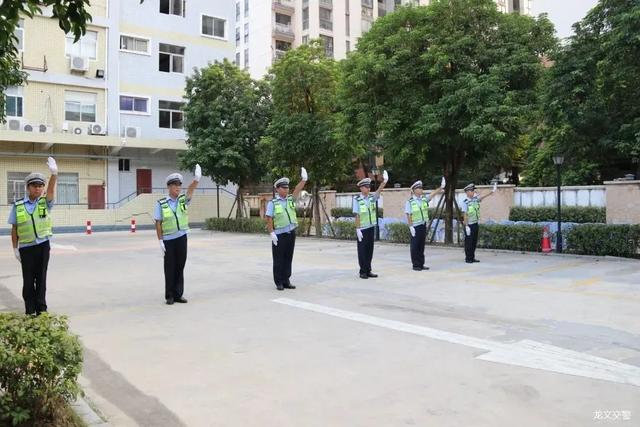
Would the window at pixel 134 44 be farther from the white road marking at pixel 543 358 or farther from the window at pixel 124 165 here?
the white road marking at pixel 543 358

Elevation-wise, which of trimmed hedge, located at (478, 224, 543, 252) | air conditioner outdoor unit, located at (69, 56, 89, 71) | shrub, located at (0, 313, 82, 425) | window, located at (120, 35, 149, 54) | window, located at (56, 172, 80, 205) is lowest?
shrub, located at (0, 313, 82, 425)

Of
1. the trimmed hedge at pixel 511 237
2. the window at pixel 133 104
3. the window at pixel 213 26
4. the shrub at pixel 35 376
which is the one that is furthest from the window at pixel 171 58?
the shrub at pixel 35 376

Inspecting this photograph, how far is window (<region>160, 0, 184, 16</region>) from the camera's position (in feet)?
111

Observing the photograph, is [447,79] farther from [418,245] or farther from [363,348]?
[363,348]

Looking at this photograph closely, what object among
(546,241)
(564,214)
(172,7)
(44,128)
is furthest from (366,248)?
(172,7)

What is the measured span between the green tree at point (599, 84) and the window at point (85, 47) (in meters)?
24.8

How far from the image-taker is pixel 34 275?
24.2 feet

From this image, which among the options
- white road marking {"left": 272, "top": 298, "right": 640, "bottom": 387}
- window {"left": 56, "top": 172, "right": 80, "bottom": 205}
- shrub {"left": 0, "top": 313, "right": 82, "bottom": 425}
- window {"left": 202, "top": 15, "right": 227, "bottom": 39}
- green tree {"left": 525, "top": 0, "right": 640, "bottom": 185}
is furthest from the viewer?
window {"left": 202, "top": 15, "right": 227, "bottom": 39}

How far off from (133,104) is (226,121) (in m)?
9.33

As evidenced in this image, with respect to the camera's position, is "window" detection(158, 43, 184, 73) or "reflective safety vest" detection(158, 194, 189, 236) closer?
"reflective safety vest" detection(158, 194, 189, 236)

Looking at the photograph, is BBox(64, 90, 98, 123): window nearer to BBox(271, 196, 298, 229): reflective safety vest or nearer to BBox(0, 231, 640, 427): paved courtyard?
BBox(0, 231, 640, 427): paved courtyard

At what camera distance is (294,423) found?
3994 millimetres

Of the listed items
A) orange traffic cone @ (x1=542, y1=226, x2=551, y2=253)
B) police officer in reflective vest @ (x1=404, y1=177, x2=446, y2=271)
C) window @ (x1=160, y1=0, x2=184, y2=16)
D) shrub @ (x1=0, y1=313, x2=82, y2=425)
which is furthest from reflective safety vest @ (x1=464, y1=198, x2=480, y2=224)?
window @ (x1=160, y1=0, x2=184, y2=16)

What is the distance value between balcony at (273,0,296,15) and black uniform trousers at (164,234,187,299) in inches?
1934
